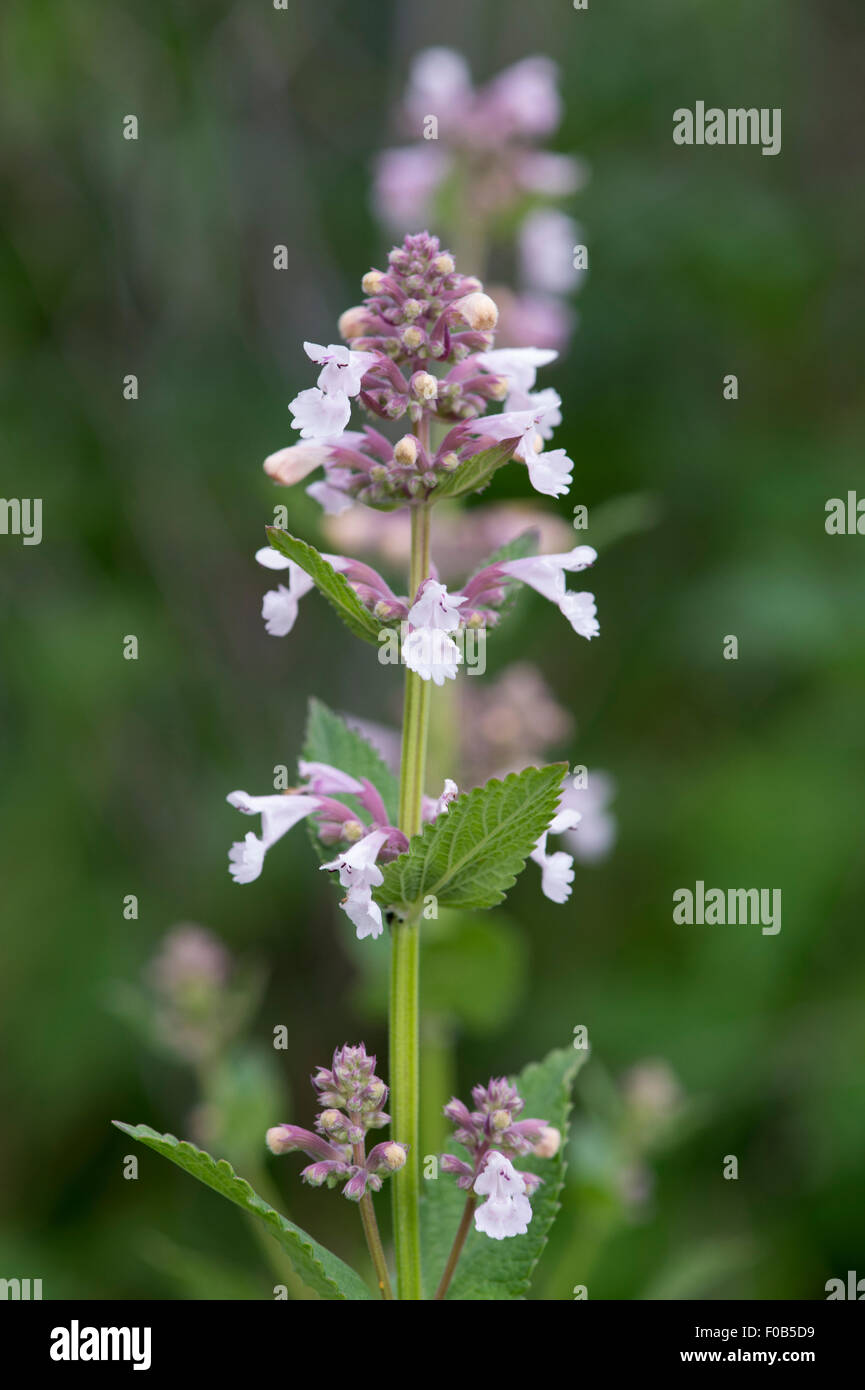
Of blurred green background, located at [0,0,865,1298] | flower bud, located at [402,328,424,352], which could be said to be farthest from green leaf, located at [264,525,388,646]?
A: blurred green background, located at [0,0,865,1298]

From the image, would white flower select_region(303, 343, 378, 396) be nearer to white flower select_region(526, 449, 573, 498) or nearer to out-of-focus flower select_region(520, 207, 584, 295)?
white flower select_region(526, 449, 573, 498)

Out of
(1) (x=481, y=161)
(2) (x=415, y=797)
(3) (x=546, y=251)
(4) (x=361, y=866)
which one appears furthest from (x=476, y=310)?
(3) (x=546, y=251)

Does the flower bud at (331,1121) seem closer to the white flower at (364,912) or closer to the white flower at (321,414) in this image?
the white flower at (364,912)

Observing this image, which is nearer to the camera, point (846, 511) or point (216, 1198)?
point (216, 1198)

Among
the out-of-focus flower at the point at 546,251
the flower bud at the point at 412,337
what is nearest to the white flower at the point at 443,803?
the flower bud at the point at 412,337

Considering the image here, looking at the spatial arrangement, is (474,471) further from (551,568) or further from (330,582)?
(330,582)
